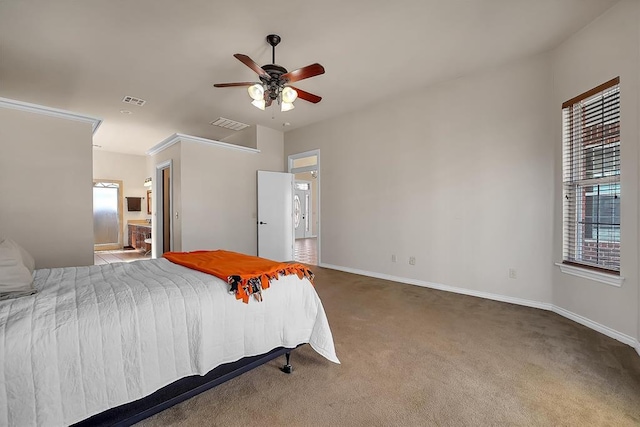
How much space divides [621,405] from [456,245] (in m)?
2.37

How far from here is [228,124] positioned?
19.1 ft

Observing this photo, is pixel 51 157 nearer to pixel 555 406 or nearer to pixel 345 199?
pixel 345 199

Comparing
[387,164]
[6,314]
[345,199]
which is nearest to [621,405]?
[6,314]

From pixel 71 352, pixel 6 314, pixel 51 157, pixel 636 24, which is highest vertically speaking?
pixel 636 24

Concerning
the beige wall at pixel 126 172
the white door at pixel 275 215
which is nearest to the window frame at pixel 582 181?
the white door at pixel 275 215

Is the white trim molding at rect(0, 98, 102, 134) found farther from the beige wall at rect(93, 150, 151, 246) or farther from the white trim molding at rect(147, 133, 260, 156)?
Answer: the beige wall at rect(93, 150, 151, 246)

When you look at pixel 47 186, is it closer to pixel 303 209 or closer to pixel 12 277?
pixel 12 277

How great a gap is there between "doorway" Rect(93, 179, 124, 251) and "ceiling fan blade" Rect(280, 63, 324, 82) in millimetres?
7790

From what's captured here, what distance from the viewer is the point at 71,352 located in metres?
1.21

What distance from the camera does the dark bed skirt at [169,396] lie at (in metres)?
1.34

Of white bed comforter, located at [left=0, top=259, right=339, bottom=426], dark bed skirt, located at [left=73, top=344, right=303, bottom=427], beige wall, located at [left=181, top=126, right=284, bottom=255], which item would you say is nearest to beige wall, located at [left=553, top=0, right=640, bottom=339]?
white bed comforter, located at [left=0, top=259, right=339, bottom=426]

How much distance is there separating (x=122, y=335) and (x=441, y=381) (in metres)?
1.91

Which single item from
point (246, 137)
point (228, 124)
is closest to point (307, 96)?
point (228, 124)

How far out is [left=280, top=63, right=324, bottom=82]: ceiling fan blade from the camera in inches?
101
